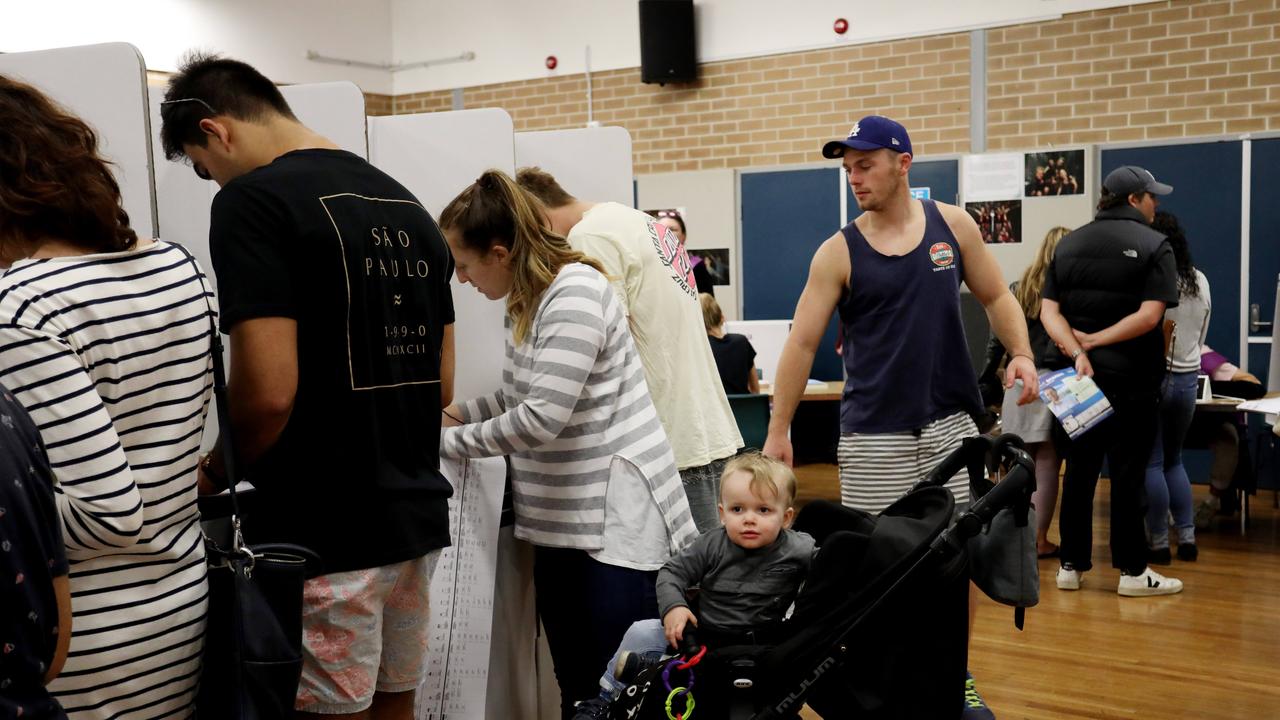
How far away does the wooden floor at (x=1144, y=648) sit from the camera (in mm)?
3381

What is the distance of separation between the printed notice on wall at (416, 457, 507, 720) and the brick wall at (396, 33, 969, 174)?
6049 mm

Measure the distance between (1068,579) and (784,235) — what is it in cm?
410

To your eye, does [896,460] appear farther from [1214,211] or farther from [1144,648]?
[1214,211]

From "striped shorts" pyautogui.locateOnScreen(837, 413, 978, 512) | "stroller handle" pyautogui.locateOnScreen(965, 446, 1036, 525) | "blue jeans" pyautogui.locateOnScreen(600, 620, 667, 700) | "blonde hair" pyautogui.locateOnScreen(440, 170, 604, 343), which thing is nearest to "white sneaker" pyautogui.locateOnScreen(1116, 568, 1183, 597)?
"striped shorts" pyautogui.locateOnScreen(837, 413, 978, 512)

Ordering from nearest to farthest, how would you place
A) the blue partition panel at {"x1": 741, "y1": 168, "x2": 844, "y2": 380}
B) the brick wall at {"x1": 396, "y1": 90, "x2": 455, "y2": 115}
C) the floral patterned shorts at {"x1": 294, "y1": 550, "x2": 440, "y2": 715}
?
the floral patterned shorts at {"x1": 294, "y1": 550, "x2": 440, "y2": 715} < the blue partition panel at {"x1": 741, "y1": 168, "x2": 844, "y2": 380} < the brick wall at {"x1": 396, "y1": 90, "x2": 455, "y2": 115}

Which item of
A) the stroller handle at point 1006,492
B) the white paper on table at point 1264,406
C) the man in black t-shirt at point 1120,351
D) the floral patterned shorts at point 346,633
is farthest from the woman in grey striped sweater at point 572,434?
the white paper on table at point 1264,406

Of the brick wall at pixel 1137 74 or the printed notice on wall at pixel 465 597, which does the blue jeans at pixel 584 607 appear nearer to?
the printed notice on wall at pixel 465 597

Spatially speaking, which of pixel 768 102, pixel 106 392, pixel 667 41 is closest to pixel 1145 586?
pixel 106 392

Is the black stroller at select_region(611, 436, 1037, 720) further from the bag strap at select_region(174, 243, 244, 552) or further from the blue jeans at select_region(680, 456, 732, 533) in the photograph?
the bag strap at select_region(174, 243, 244, 552)

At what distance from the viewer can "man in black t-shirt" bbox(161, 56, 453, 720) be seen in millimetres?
1601

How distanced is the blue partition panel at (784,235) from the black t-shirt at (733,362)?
2.48 metres

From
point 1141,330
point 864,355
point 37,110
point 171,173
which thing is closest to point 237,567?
point 37,110

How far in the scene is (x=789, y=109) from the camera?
8.20m

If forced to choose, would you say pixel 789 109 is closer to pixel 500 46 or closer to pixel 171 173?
pixel 500 46
